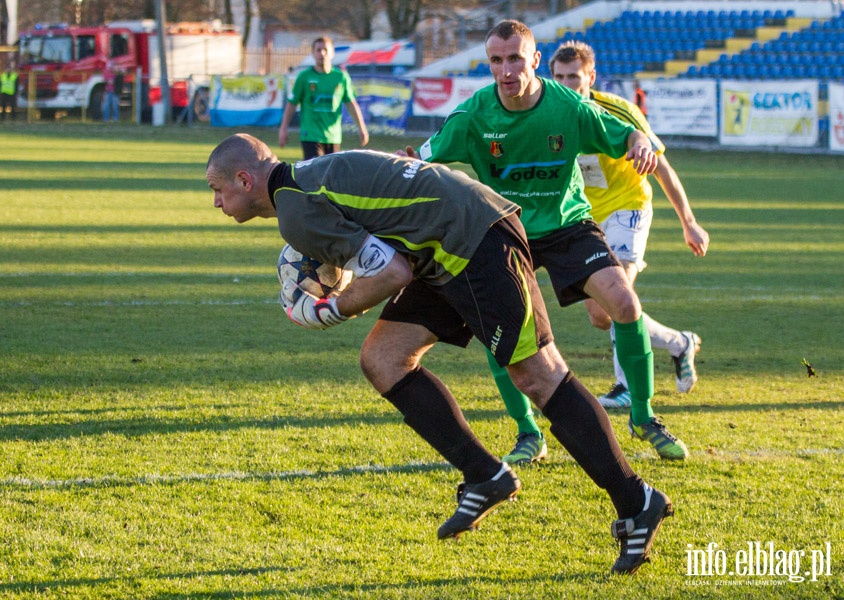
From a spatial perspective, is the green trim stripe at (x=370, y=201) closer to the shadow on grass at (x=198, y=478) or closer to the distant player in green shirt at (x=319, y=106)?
the shadow on grass at (x=198, y=478)

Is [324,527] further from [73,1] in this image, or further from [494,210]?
[73,1]

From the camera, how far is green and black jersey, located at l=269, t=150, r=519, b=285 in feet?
11.5

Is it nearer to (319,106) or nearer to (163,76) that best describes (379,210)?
(319,106)

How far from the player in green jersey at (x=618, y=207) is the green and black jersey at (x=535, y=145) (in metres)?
0.97

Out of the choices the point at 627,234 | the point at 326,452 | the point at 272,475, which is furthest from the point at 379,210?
the point at 627,234

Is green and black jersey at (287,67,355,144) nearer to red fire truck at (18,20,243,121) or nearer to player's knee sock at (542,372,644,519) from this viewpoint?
player's knee sock at (542,372,644,519)

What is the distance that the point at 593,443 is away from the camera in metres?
3.61

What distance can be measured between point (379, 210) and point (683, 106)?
74.2ft

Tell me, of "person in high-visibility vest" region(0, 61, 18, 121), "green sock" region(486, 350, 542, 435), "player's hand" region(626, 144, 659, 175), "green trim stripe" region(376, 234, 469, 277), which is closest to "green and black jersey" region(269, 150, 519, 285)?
"green trim stripe" region(376, 234, 469, 277)

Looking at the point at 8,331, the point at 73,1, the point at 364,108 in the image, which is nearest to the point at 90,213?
the point at 8,331

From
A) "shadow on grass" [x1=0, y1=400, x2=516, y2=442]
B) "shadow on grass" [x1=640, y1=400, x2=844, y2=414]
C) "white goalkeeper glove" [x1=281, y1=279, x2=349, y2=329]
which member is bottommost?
"shadow on grass" [x1=640, y1=400, x2=844, y2=414]

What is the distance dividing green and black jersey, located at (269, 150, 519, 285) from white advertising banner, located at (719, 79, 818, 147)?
21.4 m

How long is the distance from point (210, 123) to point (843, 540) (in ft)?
98.4

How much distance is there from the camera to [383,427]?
17.3 ft
